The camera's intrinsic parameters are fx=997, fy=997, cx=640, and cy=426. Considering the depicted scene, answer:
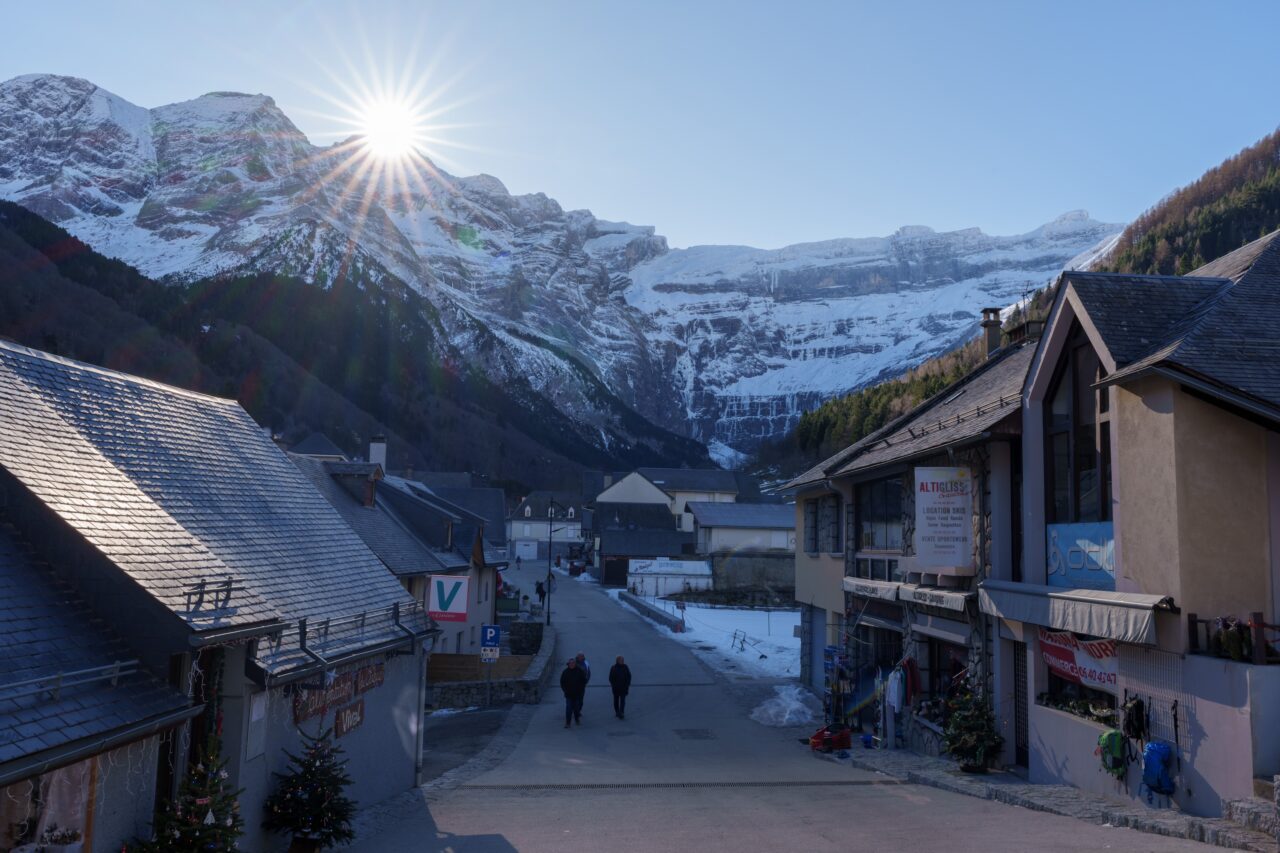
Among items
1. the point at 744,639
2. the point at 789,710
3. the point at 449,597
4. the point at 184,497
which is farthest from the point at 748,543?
the point at 184,497

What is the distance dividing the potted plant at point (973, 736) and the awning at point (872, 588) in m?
3.70

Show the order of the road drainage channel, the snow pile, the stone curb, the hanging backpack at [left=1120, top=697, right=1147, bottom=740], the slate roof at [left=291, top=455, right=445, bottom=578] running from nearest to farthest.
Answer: the stone curb < the hanging backpack at [left=1120, top=697, right=1147, bottom=740] < the road drainage channel < the snow pile < the slate roof at [left=291, top=455, right=445, bottom=578]

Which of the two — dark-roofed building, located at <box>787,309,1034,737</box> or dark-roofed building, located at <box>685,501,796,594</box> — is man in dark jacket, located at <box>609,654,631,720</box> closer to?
dark-roofed building, located at <box>787,309,1034,737</box>

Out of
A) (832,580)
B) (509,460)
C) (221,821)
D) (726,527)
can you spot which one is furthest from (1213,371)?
(509,460)

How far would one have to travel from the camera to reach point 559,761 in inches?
713

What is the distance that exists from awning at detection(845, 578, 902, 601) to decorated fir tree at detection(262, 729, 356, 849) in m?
12.0

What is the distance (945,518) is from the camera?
54.1 feet

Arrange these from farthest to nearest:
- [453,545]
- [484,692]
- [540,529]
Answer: [540,529]
[453,545]
[484,692]

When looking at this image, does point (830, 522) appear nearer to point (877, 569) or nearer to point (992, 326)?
point (877, 569)

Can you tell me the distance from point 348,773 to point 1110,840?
8733mm

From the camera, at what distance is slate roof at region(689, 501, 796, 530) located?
66.6 metres

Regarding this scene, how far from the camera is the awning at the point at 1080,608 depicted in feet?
36.1

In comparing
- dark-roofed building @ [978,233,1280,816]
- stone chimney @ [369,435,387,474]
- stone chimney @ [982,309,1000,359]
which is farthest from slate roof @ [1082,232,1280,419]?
stone chimney @ [369,435,387,474]

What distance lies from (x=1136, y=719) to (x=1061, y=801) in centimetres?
131
